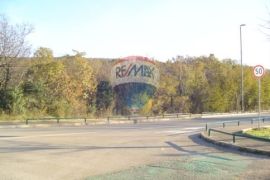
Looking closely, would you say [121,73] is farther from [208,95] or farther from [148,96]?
[208,95]

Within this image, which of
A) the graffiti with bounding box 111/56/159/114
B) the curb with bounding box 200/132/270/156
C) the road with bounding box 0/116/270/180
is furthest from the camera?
the graffiti with bounding box 111/56/159/114

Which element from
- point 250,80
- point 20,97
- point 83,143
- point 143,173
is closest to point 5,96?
point 20,97

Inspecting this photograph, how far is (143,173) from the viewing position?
39.3 feet

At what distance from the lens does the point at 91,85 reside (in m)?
53.4

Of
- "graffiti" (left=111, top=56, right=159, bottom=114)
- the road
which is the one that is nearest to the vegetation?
"graffiti" (left=111, top=56, right=159, bottom=114)

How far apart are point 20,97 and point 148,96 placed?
1852 centimetres

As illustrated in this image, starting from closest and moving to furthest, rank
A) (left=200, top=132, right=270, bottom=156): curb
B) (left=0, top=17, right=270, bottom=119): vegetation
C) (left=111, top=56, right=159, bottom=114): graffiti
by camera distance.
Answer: (left=200, top=132, right=270, bottom=156): curb
(left=0, top=17, right=270, bottom=119): vegetation
(left=111, top=56, right=159, bottom=114): graffiti

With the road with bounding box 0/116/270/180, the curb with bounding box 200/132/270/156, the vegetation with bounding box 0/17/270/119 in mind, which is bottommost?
the road with bounding box 0/116/270/180

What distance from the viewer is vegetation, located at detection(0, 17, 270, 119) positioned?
1679 inches

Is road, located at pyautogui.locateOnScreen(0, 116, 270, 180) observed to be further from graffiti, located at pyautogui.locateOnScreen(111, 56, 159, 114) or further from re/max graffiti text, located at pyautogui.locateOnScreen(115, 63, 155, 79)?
graffiti, located at pyautogui.locateOnScreen(111, 56, 159, 114)

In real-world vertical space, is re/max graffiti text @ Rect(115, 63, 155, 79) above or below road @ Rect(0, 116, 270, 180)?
above

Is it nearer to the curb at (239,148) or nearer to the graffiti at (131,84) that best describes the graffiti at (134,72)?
the graffiti at (131,84)

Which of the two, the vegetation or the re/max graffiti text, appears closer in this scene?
the vegetation

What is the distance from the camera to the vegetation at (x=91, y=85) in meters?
42.7
